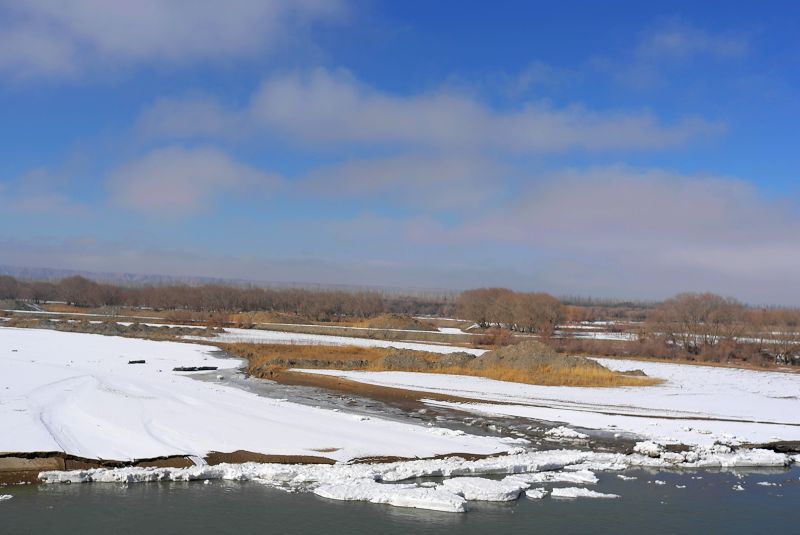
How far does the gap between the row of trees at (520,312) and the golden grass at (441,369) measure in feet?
91.9

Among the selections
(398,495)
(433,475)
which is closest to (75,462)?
(398,495)

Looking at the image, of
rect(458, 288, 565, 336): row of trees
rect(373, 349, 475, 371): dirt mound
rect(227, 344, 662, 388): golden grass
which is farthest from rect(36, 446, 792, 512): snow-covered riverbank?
rect(458, 288, 565, 336): row of trees

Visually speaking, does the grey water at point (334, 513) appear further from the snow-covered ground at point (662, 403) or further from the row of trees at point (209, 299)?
the row of trees at point (209, 299)

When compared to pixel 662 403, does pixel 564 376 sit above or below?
above

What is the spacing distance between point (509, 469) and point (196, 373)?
18.1 m

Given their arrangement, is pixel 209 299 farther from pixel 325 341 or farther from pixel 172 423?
pixel 172 423

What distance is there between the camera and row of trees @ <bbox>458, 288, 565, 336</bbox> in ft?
233

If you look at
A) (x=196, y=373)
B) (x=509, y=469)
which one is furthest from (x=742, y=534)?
(x=196, y=373)

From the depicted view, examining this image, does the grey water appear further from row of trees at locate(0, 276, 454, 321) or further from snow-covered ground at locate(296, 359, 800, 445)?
row of trees at locate(0, 276, 454, 321)

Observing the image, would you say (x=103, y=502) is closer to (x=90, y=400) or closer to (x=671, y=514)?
(x=90, y=400)

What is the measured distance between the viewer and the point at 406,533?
10.4m

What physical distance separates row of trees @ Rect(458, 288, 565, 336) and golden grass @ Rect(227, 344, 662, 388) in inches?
1103

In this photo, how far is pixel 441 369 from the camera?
32250 millimetres

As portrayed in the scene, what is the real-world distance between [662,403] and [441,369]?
11443 mm
